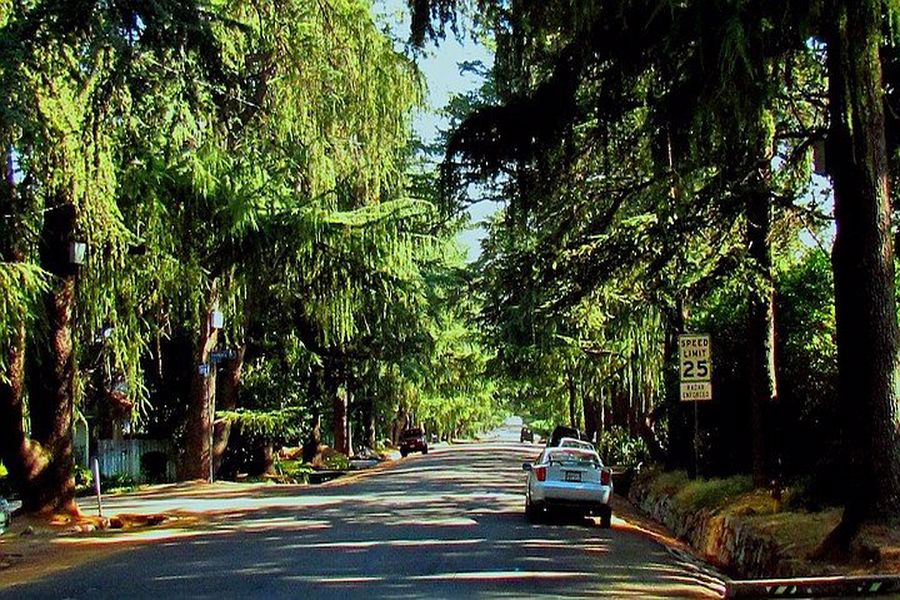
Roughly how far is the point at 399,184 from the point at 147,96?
45.4 ft

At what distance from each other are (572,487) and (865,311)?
884 cm

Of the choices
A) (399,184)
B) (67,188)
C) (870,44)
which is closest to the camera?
(870,44)

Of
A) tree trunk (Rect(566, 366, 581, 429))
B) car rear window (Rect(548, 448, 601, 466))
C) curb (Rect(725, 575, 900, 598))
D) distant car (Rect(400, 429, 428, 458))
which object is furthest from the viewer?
distant car (Rect(400, 429, 428, 458))

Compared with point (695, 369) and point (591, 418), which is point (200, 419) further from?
point (591, 418)

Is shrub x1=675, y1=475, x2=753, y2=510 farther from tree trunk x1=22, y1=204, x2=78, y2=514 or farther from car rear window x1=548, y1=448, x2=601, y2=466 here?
tree trunk x1=22, y1=204, x2=78, y2=514

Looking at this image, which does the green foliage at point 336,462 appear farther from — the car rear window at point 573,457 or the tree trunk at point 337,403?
the car rear window at point 573,457

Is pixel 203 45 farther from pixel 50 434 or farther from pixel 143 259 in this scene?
pixel 50 434

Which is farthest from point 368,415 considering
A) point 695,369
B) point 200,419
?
point 695,369

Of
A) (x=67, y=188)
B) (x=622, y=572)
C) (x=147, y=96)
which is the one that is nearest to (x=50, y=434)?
(x=67, y=188)

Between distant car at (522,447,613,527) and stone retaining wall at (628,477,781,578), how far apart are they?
5.49 ft

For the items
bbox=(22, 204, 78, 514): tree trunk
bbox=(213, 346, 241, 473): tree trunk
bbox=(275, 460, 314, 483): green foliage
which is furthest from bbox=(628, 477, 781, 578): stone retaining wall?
bbox=(275, 460, 314, 483): green foliage

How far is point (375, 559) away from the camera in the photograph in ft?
45.2

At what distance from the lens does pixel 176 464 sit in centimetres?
3753

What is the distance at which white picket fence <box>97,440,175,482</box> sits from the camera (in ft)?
115
